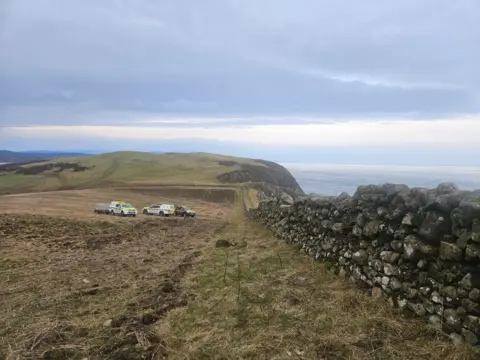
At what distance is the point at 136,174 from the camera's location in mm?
100188

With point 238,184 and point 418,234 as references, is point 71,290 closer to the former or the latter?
point 418,234

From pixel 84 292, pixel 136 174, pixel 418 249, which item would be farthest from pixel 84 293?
pixel 136 174

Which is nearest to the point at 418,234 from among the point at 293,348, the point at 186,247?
the point at 293,348

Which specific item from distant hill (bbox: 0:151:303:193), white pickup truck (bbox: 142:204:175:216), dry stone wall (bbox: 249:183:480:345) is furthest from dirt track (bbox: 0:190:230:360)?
distant hill (bbox: 0:151:303:193)

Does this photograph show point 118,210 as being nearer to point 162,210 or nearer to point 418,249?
point 162,210

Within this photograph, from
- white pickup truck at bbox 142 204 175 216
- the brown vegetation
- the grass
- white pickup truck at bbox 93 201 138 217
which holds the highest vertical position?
the grass

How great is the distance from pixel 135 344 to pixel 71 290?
430 centimetres

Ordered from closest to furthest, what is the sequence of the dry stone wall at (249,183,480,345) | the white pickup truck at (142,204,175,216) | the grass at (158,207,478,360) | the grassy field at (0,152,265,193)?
the dry stone wall at (249,183,480,345), the grass at (158,207,478,360), the white pickup truck at (142,204,175,216), the grassy field at (0,152,265,193)

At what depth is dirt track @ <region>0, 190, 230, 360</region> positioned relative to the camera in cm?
588

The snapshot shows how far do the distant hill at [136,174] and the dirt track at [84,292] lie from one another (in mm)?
63314

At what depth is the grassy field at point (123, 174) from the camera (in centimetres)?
8725

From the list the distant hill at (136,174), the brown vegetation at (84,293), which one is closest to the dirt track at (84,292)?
the brown vegetation at (84,293)

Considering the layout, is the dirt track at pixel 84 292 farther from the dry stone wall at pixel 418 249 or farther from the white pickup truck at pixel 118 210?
the white pickup truck at pixel 118 210

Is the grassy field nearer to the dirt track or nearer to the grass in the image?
the dirt track
